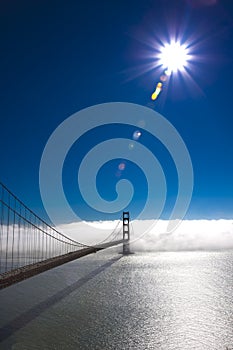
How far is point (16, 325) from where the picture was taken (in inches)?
623

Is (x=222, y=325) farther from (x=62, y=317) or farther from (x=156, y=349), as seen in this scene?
(x=62, y=317)

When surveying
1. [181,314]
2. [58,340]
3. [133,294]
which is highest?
[58,340]

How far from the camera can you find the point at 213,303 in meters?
22.7

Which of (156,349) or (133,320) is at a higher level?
(156,349)

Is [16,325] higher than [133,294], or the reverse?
[16,325]

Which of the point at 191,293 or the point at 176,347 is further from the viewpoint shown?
the point at 191,293

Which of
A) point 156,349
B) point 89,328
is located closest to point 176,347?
point 156,349

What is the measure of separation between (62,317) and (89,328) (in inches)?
127

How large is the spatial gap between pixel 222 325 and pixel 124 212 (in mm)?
56005

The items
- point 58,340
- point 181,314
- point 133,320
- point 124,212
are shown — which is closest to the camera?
point 58,340

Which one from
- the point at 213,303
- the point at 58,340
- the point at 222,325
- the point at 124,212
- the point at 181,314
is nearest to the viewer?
the point at 58,340

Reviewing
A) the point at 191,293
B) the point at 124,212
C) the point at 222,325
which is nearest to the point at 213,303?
the point at 191,293

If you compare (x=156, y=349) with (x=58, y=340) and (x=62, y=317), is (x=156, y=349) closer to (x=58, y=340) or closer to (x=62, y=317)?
(x=58, y=340)

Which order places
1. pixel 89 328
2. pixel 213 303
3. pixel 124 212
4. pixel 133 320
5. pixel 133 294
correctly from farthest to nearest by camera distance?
pixel 124 212 < pixel 133 294 < pixel 213 303 < pixel 133 320 < pixel 89 328
